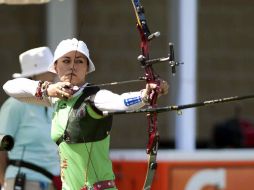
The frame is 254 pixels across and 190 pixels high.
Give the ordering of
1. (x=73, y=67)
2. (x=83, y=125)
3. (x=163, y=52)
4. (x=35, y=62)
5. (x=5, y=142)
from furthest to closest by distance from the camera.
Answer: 1. (x=163, y=52)
2. (x=35, y=62)
3. (x=5, y=142)
4. (x=73, y=67)
5. (x=83, y=125)

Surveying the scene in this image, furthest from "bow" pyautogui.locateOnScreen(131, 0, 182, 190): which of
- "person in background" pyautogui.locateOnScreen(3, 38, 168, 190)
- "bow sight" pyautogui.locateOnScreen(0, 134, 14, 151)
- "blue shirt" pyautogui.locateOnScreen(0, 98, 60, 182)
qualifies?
"blue shirt" pyautogui.locateOnScreen(0, 98, 60, 182)

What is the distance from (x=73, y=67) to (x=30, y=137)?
68.9 inches

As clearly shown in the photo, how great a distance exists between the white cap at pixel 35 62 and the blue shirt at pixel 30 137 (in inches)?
10.2

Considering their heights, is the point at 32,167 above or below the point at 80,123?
above

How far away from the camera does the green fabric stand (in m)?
5.80

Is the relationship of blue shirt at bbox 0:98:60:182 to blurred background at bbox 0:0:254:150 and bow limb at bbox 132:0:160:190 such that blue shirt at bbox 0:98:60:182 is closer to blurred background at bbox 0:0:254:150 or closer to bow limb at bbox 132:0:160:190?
bow limb at bbox 132:0:160:190

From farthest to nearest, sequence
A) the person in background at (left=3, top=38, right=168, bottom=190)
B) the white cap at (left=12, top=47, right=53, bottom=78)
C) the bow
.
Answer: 1. the white cap at (left=12, top=47, right=53, bottom=78)
2. the person in background at (left=3, top=38, right=168, bottom=190)
3. the bow

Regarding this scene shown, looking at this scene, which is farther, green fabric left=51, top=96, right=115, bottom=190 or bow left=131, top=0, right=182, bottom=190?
green fabric left=51, top=96, right=115, bottom=190

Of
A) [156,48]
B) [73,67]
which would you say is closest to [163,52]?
[156,48]

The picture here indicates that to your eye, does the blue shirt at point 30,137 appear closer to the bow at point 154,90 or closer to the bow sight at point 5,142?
the bow sight at point 5,142

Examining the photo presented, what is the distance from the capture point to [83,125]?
5766 millimetres

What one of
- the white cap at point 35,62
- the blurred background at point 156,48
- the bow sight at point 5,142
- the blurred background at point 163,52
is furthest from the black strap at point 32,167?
the blurred background at point 156,48

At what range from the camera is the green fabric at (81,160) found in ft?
19.0

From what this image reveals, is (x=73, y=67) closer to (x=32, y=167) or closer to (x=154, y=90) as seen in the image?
(x=154, y=90)
